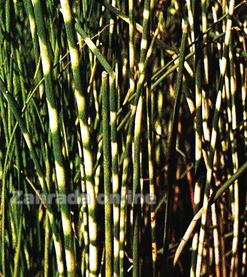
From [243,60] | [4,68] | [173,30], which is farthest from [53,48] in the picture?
[173,30]

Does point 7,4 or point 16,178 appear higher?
point 7,4

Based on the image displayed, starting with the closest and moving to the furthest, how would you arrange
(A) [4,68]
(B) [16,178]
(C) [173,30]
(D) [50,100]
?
(D) [50,100]
(A) [4,68]
(B) [16,178]
(C) [173,30]

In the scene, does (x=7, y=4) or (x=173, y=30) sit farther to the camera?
(x=173, y=30)

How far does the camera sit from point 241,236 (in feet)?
2.91

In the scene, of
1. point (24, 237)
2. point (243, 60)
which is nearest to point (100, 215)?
point (24, 237)

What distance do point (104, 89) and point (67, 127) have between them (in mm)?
315

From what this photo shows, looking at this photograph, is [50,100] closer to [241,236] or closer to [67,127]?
[67,127]

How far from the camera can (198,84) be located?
666 millimetres

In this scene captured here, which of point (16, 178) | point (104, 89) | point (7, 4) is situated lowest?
point (16, 178)

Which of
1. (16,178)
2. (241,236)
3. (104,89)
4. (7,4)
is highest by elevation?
(7,4)

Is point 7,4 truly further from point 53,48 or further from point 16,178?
point 16,178

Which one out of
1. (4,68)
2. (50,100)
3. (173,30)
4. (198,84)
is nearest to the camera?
(50,100)

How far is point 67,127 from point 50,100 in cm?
32

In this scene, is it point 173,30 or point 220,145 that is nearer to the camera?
point 220,145
